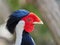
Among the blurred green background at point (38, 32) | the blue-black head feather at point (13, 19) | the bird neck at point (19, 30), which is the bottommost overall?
the blurred green background at point (38, 32)

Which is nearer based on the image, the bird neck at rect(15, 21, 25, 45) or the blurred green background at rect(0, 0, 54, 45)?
the bird neck at rect(15, 21, 25, 45)

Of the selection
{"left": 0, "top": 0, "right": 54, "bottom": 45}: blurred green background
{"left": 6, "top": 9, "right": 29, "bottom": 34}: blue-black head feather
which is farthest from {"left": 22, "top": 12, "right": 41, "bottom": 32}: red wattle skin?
{"left": 0, "top": 0, "right": 54, "bottom": 45}: blurred green background

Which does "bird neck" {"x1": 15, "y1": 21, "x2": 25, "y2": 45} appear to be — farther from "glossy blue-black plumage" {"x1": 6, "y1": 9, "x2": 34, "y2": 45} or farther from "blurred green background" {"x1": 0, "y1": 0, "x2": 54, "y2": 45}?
"blurred green background" {"x1": 0, "y1": 0, "x2": 54, "y2": 45}

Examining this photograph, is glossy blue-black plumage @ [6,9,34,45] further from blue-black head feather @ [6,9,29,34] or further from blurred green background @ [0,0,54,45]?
blurred green background @ [0,0,54,45]

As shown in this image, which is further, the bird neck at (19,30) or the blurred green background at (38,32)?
the blurred green background at (38,32)

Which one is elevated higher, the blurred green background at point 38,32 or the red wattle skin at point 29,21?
the red wattle skin at point 29,21

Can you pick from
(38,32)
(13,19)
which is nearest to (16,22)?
(13,19)

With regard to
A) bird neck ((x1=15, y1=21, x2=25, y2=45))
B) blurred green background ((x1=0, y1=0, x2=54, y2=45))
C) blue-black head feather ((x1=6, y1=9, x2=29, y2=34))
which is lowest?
blurred green background ((x1=0, y1=0, x2=54, y2=45))

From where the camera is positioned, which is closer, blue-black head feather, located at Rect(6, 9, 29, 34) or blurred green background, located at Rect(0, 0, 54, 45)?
blue-black head feather, located at Rect(6, 9, 29, 34)

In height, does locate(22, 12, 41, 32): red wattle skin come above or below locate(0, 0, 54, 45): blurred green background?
above

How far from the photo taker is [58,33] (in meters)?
2.86

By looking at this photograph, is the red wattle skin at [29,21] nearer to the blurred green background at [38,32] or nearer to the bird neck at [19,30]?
the bird neck at [19,30]

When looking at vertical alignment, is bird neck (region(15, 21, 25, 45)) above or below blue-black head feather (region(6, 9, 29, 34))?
below

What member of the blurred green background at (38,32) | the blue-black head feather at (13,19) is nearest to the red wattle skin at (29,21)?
the blue-black head feather at (13,19)
